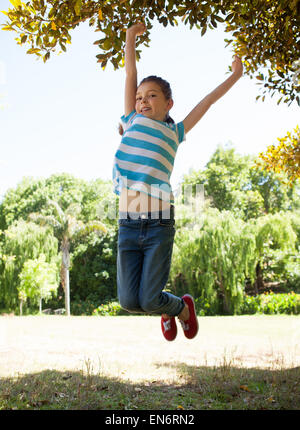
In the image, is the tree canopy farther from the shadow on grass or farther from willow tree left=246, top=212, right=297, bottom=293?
willow tree left=246, top=212, right=297, bottom=293

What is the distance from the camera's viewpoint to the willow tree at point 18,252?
17.6m

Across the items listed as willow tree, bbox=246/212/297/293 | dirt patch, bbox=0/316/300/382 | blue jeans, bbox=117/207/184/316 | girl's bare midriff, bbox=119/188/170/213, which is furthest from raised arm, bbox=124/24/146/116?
willow tree, bbox=246/212/297/293

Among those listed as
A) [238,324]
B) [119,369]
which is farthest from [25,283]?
[119,369]

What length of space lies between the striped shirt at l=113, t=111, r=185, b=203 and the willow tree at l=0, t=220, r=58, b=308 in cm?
1632

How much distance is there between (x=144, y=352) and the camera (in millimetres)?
6316

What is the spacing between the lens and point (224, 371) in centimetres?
429

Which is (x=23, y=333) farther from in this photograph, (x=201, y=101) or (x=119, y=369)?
(x=201, y=101)

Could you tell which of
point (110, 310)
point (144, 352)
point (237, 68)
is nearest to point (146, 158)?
point (237, 68)

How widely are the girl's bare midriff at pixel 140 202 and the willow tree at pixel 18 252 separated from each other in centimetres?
1626

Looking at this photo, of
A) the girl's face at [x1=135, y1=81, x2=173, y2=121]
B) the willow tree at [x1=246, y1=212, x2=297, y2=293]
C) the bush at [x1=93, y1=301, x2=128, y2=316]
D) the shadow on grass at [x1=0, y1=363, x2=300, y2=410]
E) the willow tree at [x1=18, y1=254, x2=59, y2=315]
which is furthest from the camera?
the bush at [x1=93, y1=301, x2=128, y2=316]

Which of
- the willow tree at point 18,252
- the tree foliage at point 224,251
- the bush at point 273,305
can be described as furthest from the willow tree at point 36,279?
the bush at point 273,305

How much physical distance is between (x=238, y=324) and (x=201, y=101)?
1027cm

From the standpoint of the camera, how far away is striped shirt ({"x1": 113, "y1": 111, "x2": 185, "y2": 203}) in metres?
2.02

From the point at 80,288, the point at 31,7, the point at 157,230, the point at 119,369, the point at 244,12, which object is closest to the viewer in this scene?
the point at 157,230
